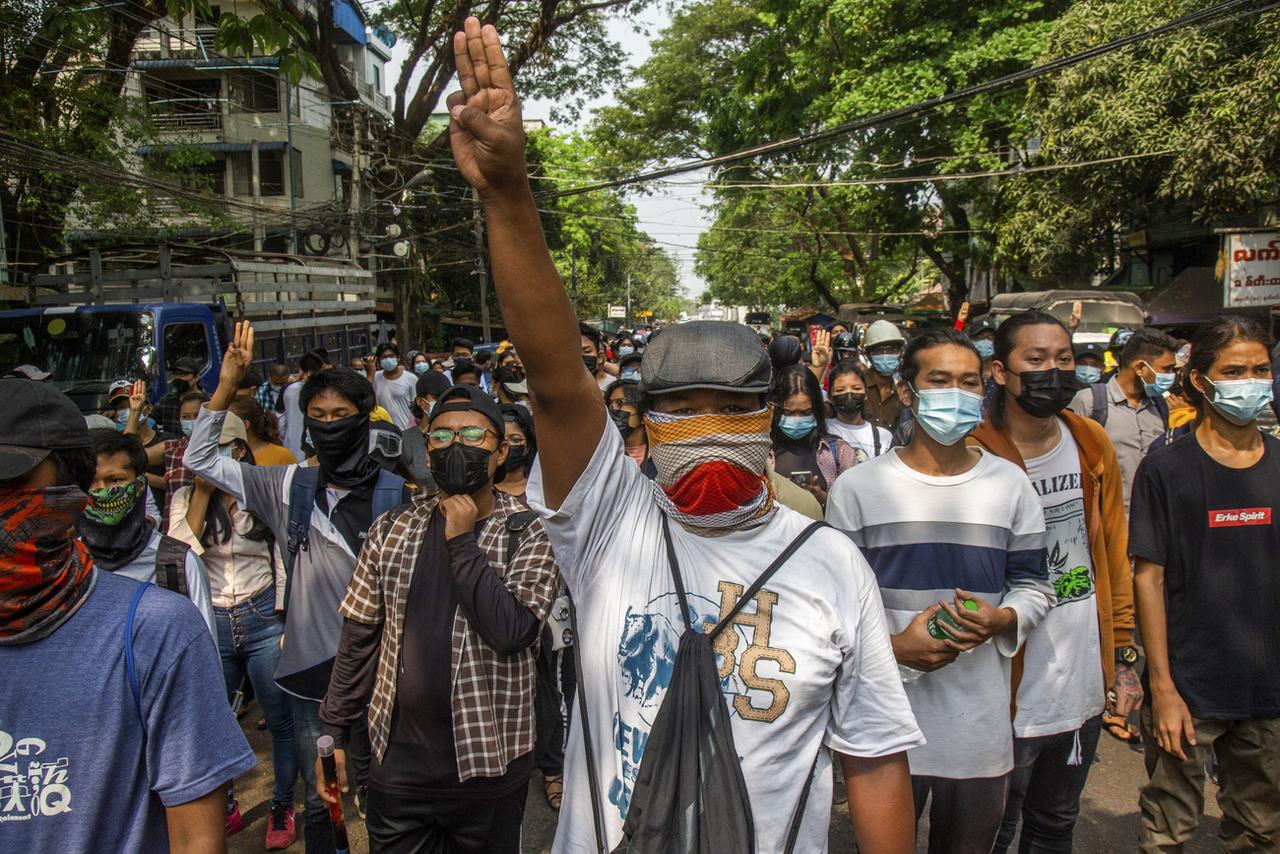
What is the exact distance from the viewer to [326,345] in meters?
15.1

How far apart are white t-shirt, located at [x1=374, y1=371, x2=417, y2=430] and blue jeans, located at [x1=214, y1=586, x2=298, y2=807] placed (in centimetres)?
612

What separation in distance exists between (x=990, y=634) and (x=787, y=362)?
1.89 meters

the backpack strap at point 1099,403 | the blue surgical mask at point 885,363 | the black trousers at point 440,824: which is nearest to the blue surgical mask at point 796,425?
the black trousers at point 440,824

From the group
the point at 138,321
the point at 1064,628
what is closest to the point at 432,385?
the point at 138,321

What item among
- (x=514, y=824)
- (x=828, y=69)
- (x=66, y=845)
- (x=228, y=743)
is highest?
(x=828, y=69)

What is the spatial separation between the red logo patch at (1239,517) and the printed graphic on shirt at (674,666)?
2218 millimetres

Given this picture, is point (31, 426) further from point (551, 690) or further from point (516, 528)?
point (551, 690)

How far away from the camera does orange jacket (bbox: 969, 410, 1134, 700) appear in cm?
323

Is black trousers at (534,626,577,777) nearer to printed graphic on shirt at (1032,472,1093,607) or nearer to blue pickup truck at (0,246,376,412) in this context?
printed graphic on shirt at (1032,472,1093,607)

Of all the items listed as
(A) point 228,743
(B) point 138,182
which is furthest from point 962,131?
(A) point 228,743

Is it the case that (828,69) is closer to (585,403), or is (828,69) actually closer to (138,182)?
(138,182)

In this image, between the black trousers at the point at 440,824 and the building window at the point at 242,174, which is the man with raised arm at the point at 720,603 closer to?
the black trousers at the point at 440,824

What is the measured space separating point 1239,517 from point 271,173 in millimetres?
31775

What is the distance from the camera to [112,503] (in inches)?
119
